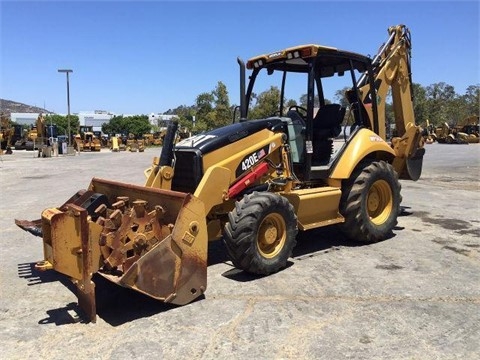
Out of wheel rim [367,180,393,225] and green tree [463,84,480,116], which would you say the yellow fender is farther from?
green tree [463,84,480,116]

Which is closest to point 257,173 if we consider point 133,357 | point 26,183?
Result: point 133,357

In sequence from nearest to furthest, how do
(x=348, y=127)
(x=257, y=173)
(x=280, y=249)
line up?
(x=280, y=249) → (x=257, y=173) → (x=348, y=127)

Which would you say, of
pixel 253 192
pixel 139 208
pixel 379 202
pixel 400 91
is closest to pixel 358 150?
pixel 379 202

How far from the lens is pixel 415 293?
4.95 metres

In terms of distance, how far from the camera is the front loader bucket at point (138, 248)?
4277 millimetres

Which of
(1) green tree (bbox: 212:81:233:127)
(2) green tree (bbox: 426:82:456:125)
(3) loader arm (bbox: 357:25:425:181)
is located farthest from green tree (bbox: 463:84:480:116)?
(3) loader arm (bbox: 357:25:425:181)

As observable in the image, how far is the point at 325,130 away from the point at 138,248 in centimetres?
371

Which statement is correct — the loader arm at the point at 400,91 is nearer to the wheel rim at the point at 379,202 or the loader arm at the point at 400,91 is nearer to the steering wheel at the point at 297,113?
the wheel rim at the point at 379,202

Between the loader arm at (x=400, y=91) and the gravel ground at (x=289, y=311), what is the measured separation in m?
1.92

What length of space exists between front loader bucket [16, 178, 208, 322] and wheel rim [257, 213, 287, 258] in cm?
95

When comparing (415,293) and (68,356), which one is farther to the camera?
(415,293)

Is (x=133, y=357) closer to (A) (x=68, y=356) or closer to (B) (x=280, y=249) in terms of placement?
(A) (x=68, y=356)

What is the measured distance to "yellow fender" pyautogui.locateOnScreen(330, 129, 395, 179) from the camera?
674 cm

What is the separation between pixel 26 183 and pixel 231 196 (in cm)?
1248
